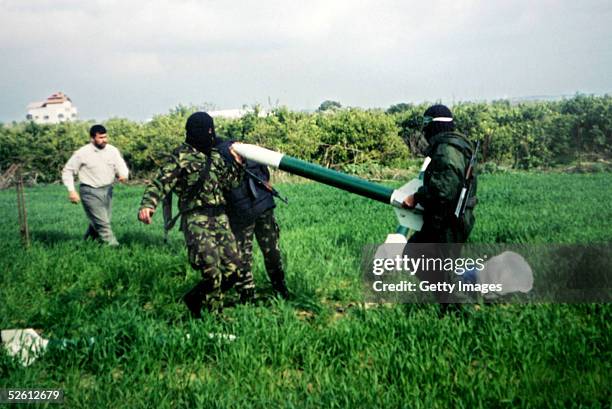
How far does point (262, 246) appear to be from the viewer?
5047mm

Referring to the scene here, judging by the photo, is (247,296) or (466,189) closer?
(466,189)

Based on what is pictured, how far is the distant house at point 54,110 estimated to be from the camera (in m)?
21.6

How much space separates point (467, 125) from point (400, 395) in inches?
811

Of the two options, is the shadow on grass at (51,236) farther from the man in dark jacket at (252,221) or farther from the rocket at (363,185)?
the rocket at (363,185)

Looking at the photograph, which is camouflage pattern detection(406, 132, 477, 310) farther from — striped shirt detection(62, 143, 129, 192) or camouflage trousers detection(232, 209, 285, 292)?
striped shirt detection(62, 143, 129, 192)

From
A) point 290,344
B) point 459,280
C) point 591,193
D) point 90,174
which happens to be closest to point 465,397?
point 290,344

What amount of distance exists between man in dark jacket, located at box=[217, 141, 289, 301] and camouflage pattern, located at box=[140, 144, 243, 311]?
21cm

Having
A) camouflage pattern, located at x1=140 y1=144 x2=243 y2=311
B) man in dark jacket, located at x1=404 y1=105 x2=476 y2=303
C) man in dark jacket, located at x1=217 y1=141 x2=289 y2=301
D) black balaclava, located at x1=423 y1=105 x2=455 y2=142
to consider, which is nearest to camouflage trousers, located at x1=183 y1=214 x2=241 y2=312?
camouflage pattern, located at x1=140 y1=144 x2=243 y2=311

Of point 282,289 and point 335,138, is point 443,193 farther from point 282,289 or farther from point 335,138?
point 335,138

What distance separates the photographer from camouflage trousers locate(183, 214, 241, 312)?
4.34 m

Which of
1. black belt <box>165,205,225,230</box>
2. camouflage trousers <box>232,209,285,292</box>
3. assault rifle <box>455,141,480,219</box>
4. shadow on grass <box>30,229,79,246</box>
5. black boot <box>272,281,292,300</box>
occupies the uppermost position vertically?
assault rifle <box>455,141,480,219</box>

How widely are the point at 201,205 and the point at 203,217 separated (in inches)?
4.0

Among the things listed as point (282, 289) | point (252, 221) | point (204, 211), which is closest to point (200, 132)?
point (204, 211)

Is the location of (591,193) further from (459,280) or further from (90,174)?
(90,174)
